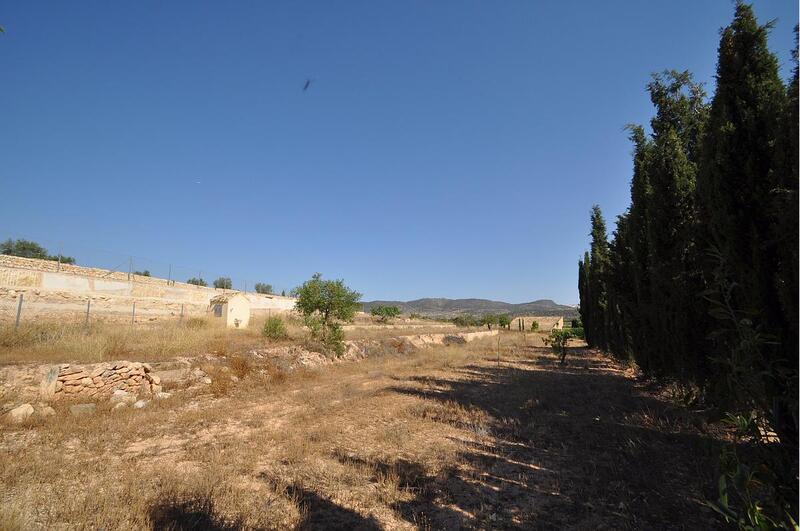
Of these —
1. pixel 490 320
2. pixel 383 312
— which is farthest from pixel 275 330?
pixel 490 320

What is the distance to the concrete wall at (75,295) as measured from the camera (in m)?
17.0

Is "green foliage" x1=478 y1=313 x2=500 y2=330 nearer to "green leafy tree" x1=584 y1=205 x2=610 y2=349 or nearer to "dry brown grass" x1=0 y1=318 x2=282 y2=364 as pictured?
"green leafy tree" x1=584 y1=205 x2=610 y2=349

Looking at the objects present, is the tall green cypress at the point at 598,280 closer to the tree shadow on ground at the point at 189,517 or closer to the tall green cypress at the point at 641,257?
the tall green cypress at the point at 641,257

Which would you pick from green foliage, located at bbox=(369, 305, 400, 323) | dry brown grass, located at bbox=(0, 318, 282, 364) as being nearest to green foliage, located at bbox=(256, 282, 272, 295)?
green foliage, located at bbox=(369, 305, 400, 323)

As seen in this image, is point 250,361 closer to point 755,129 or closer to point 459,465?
point 459,465

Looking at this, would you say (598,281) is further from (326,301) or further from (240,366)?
(240,366)

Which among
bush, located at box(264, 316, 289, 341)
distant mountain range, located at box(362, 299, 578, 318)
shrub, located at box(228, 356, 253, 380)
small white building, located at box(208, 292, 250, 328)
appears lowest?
shrub, located at box(228, 356, 253, 380)

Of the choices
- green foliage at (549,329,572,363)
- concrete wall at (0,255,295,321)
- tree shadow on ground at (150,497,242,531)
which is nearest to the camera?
tree shadow on ground at (150,497,242,531)

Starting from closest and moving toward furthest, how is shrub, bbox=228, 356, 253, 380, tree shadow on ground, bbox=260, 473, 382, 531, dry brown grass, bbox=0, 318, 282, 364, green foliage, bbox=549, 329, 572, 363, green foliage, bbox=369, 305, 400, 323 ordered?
tree shadow on ground, bbox=260, 473, 382, 531, dry brown grass, bbox=0, 318, 282, 364, shrub, bbox=228, 356, 253, 380, green foliage, bbox=549, 329, 572, 363, green foliage, bbox=369, 305, 400, 323

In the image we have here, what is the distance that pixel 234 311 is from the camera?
21.1m

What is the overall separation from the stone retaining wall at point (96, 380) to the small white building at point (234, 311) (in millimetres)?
10341

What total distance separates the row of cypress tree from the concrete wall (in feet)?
73.7

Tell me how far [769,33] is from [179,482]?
32.1 feet

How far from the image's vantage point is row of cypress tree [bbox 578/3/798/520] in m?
3.30
